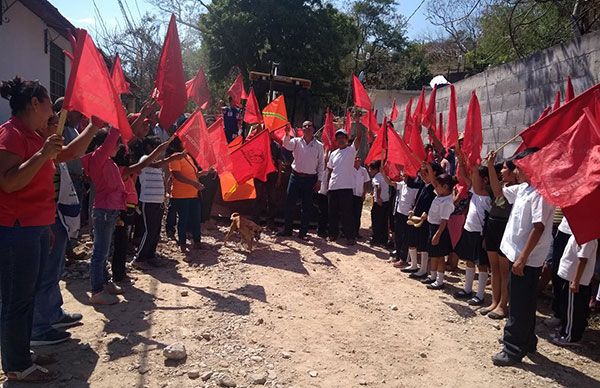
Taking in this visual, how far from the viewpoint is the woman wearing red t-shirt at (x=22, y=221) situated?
9.85ft

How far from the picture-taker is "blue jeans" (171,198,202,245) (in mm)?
6734

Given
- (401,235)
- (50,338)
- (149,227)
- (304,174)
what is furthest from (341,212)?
(50,338)

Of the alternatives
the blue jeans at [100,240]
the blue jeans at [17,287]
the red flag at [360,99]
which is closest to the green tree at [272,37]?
the red flag at [360,99]

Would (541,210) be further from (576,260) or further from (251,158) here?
(251,158)

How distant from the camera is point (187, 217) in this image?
6.88 metres

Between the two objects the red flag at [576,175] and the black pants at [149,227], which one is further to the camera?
the black pants at [149,227]

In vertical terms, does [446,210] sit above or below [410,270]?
above

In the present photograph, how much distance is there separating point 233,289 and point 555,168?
3532 mm

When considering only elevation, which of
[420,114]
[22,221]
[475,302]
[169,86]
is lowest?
[475,302]

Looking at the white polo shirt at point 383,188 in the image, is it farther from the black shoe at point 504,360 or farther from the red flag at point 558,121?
the black shoe at point 504,360

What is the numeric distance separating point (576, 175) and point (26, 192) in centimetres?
372

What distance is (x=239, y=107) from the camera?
12.3 meters

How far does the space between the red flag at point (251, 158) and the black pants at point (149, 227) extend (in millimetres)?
1841

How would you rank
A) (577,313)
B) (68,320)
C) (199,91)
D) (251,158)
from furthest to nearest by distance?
1. (199,91)
2. (251,158)
3. (577,313)
4. (68,320)
